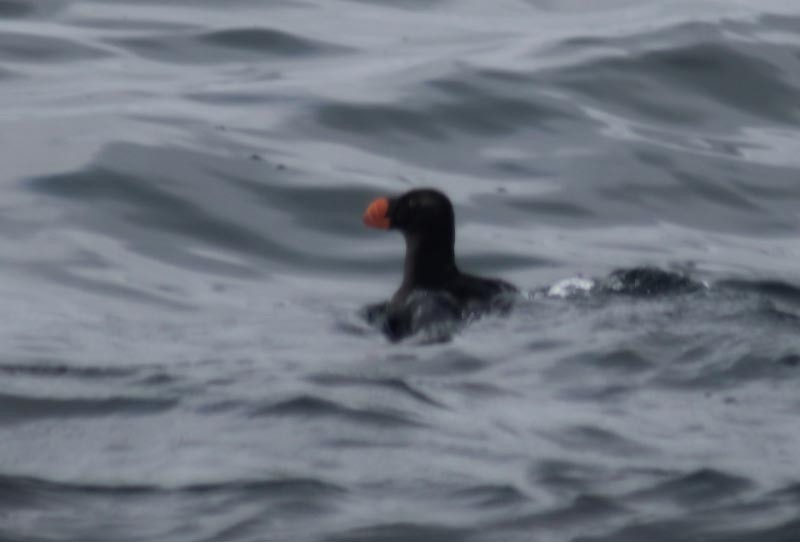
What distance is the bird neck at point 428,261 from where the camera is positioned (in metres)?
9.27

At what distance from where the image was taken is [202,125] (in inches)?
492

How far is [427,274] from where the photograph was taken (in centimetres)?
927

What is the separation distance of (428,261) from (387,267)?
1266mm

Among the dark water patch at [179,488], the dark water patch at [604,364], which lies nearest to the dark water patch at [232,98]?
the dark water patch at [604,364]

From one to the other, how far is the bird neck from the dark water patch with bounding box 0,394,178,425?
2.45 m

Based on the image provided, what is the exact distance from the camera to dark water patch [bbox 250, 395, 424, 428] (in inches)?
266

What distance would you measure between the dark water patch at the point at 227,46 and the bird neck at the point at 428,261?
570 cm

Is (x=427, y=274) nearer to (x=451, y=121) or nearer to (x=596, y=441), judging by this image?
(x=596, y=441)

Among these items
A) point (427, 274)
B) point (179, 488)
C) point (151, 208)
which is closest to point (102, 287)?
point (427, 274)

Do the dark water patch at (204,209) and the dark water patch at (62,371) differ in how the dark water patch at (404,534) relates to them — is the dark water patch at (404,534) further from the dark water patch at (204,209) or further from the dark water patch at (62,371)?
the dark water patch at (204,209)

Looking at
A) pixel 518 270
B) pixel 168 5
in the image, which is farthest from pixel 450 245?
pixel 168 5

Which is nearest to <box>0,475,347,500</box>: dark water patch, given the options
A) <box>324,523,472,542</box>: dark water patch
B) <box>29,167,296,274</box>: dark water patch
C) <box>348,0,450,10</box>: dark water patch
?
<box>324,523,472,542</box>: dark water patch

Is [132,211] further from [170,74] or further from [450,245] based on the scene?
[170,74]

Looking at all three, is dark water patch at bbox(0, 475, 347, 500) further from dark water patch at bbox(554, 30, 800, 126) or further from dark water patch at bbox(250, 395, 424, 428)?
dark water patch at bbox(554, 30, 800, 126)
